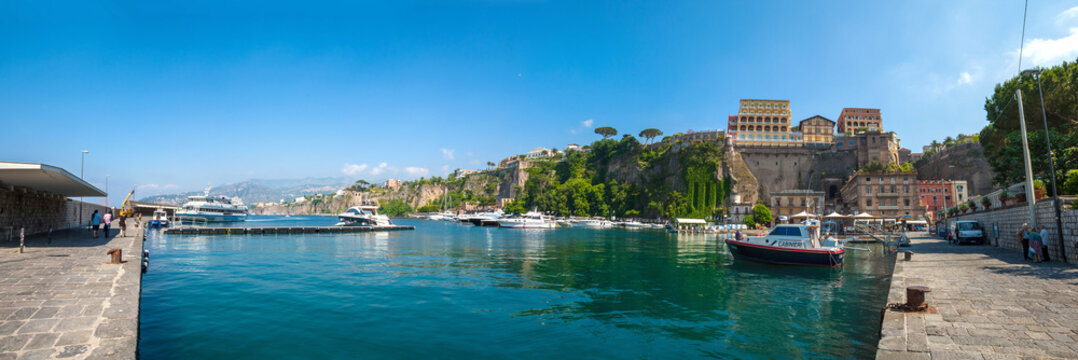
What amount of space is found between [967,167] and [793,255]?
68.7 m

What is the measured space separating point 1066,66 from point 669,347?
105 feet

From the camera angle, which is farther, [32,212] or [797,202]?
[797,202]

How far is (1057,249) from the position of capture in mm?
14297

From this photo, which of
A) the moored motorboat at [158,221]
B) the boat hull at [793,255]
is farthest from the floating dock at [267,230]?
the boat hull at [793,255]

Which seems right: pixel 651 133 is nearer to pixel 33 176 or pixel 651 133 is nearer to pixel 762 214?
pixel 762 214

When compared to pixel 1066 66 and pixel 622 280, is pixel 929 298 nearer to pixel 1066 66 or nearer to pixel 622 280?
pixel 622 280

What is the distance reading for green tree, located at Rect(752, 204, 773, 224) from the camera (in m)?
65.6

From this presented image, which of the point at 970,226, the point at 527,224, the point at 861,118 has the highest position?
the point at 861,118

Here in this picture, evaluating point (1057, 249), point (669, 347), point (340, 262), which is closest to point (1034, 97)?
point (1057, 249)

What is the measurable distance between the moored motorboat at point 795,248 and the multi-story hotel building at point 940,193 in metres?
60.6

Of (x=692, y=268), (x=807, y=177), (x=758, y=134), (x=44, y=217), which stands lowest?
(x=692, y=268)

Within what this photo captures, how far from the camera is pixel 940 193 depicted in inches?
2601

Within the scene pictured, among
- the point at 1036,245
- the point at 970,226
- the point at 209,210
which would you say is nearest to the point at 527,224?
the point at 209,210

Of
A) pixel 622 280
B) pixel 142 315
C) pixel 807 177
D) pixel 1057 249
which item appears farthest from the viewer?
pixel 807 177
